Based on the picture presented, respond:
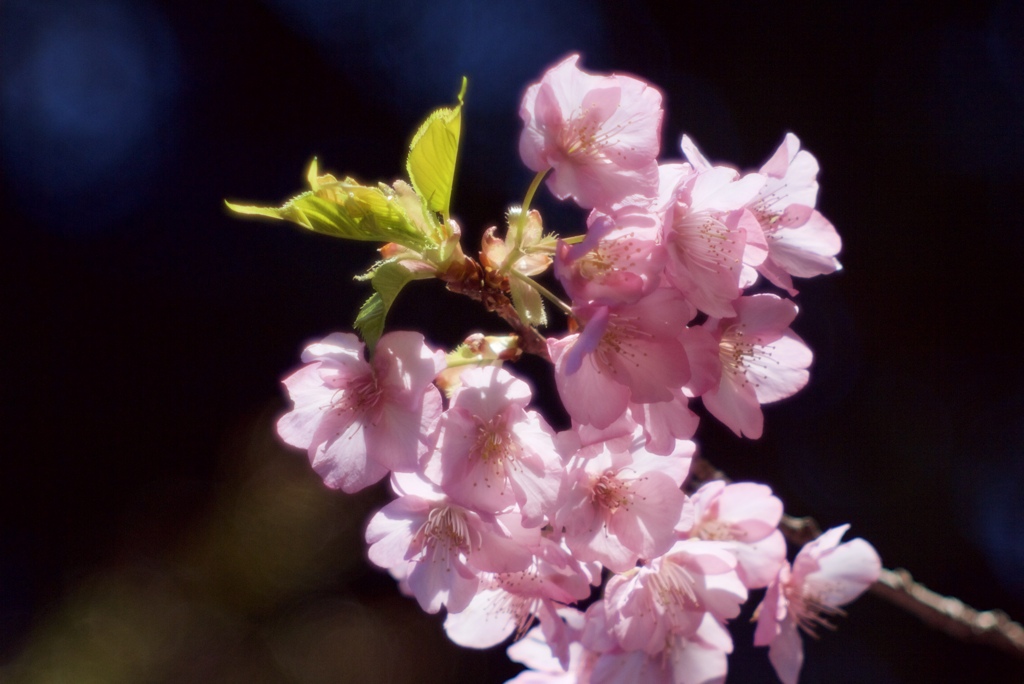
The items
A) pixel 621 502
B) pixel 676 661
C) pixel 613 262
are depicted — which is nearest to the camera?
pixel 613 262

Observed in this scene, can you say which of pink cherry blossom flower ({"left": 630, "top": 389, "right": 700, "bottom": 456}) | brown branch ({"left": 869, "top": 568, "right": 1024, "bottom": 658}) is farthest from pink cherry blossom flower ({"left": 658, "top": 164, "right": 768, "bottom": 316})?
brown branch ({"left": 869, "top": 568, "right": 1024, "bottom": 658})

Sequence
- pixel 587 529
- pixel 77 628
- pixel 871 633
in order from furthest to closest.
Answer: pixel 871 633, pixel 77 628, pixel 587 529

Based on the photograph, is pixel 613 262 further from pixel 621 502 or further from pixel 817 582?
pixel 817 582

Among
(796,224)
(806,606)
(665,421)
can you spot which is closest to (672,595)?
(665,421)

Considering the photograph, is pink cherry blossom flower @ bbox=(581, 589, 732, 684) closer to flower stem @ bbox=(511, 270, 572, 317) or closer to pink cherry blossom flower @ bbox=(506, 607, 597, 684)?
pink cherry blossom flower @ bbox=(506, 607, 597, 684)

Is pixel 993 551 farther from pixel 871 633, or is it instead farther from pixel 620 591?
pixel 620 591

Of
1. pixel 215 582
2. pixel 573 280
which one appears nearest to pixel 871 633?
pixel 215 582

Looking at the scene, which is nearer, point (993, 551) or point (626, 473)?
point (626, 473)
